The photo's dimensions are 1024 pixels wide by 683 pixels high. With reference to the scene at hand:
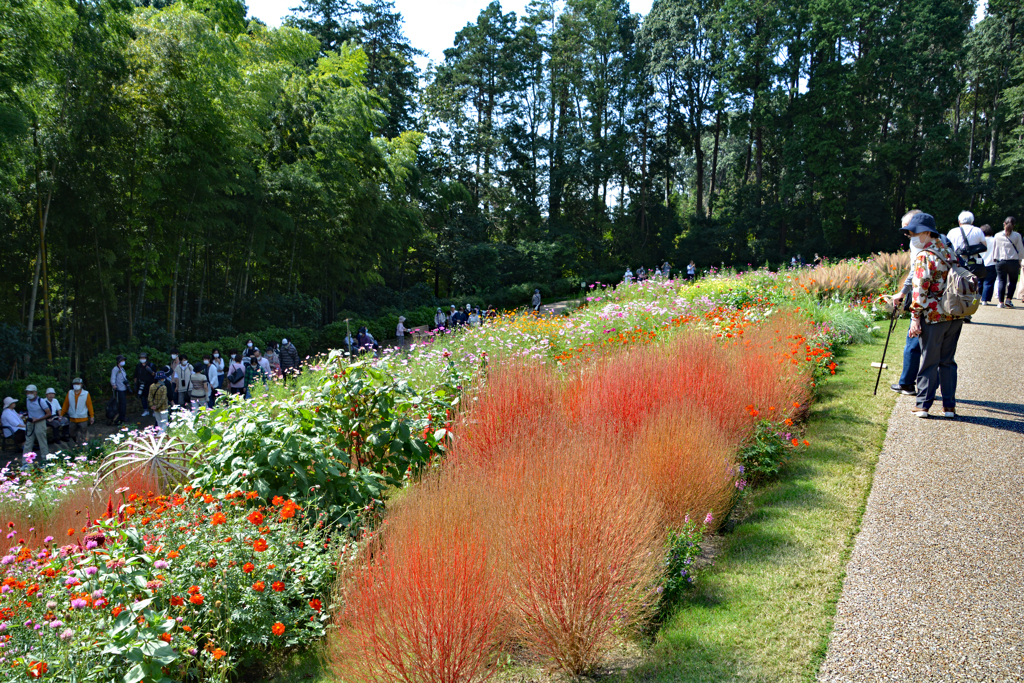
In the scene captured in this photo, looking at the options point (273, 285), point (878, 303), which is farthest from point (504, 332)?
point (273, 285)

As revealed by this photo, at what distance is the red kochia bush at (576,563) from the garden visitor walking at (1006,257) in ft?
33.0

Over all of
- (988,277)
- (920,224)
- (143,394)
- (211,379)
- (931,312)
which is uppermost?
(920,224)

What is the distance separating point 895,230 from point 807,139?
733 cm

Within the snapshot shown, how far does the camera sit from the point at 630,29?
134 feet

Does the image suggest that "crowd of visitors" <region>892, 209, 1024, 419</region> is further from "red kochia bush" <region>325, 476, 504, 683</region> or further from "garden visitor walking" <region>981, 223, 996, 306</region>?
"garden visitor walking" <region>981, 223, 996, 306</region>

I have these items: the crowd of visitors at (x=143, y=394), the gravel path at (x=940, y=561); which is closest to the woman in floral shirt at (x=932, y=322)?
the gravel path at (x=940, y=561)

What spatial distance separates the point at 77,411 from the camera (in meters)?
11.2

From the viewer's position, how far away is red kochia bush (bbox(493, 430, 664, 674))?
2.62m

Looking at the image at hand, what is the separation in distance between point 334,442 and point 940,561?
370cm

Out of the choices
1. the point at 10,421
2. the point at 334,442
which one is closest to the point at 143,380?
the point at 10,421

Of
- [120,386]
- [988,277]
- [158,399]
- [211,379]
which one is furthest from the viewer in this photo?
[211,379]

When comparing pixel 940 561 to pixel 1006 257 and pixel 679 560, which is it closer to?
pixel 679 560

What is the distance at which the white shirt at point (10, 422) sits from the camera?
10125mm

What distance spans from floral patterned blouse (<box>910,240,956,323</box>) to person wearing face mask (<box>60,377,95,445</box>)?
13.0 meters
